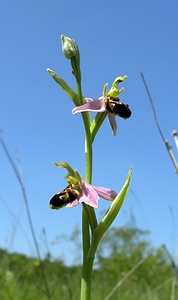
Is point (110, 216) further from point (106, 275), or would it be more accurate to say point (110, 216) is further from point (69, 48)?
point (106, 275)

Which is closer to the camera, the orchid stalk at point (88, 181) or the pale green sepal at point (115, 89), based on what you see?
the orchid stalk at point (88, 181)

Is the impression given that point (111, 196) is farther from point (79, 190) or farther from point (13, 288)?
point (13, 288)

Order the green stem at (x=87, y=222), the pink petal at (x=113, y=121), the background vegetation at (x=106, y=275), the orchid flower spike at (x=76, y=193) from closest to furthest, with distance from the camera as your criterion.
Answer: the green stem at (x=87, y=222), the orchid flower spike at (x=76, y=193), the pink petal at (x=113, y=121), the background vegetation at (x=106, y=275)

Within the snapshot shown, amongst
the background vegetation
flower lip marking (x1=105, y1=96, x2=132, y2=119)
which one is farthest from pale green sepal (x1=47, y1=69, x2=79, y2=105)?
the background vegetation

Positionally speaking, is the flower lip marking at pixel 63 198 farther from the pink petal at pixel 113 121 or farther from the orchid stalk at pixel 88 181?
the pink petal at pixel 113 121

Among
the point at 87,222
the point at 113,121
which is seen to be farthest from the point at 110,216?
the point at 113,121

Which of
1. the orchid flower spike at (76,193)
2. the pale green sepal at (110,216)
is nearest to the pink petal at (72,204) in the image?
the orchid flower spike at (76,193)

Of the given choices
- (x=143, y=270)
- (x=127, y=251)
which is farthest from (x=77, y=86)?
(x=127, y=251)

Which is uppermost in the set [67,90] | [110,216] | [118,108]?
[67,90]
